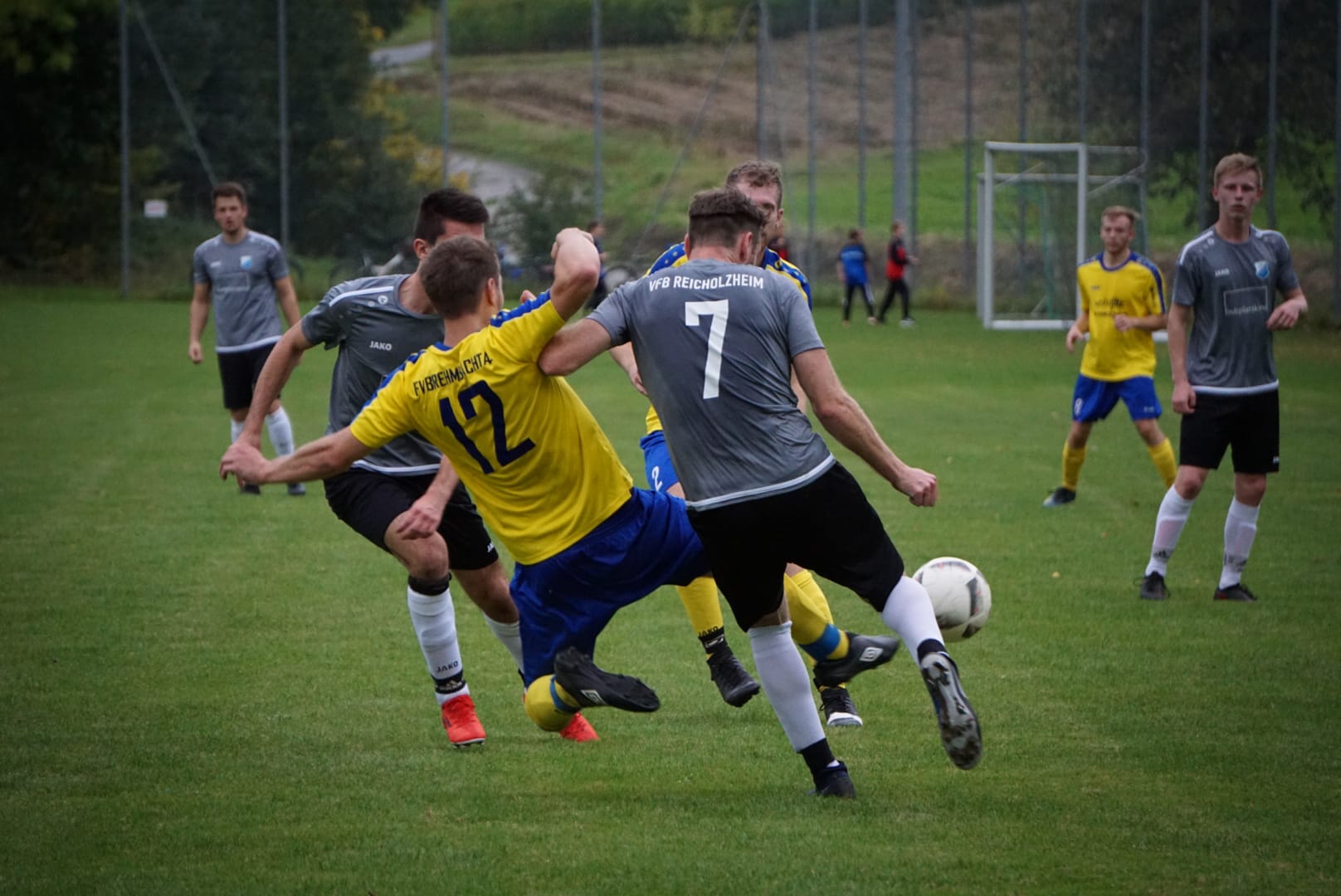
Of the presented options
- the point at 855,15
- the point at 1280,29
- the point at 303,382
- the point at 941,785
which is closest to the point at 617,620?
the point at 941,785

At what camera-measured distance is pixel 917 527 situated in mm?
10688

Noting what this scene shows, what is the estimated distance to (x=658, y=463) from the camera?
247 inches

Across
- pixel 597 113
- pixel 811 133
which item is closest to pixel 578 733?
pixel 597 113

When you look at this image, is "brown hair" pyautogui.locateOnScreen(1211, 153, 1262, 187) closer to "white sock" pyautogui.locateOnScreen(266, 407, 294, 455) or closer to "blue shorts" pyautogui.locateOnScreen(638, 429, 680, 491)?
"blue shorts" pyautogui.locateOnScreen(638, 429, 680, 491)

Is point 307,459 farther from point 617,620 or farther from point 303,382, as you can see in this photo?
point 303,382

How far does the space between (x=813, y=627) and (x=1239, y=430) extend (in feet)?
12.0

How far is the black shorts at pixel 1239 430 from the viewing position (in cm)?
818

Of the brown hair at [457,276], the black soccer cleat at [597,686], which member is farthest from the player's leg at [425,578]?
the brown hair at [457,276]

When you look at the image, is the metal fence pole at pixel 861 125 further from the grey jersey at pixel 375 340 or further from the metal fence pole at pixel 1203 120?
the grey jersey at pixel 375 340

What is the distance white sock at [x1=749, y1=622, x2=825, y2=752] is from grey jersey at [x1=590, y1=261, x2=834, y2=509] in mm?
531

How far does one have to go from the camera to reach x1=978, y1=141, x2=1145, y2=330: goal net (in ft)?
101

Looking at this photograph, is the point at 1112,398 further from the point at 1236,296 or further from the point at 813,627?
the point at 813,627

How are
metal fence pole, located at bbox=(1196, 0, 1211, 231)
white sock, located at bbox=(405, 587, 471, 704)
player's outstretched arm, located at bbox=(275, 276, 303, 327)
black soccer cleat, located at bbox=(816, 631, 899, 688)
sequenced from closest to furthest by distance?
black soccer cleat, located at bbox=(816, 631, 899, 688)
white sock, located at bbox=(405, 587, 471, 704)
player's outstretched arm, located at bbox=(275, 276, 303, 327)
metal fence pole, located at bbox=(1196, 0, 1211, 231)

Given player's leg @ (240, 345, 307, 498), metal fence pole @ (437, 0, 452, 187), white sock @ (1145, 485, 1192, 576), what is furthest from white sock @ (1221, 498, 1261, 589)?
metal fence pole @ (437, 0, 452, 187)
